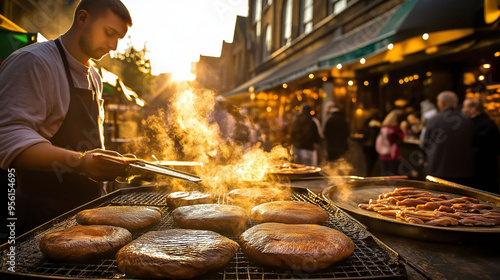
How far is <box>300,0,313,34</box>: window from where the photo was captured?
1529 cm

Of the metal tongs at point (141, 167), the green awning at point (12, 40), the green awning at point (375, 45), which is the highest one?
the green awning at point (375, 45)

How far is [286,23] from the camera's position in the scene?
19203 millimetres

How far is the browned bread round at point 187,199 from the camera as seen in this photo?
2199 mm

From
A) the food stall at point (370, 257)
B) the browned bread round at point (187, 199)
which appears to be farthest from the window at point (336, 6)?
the food stall at point (370, 257)

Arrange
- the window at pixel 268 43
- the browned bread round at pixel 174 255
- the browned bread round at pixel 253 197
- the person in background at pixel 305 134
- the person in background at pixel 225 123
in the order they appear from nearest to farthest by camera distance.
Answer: the browned bread round at pixel 174 255
the browned bread round at pixel 253 197
the person in background at pixel 225 123
the person in background at pixel 305 134
the window at pixel 268 43

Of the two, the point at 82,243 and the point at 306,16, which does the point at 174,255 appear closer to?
the point at 82,243

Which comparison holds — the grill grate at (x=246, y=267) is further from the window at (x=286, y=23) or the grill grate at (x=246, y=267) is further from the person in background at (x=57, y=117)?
the window at (x=286, y=23)

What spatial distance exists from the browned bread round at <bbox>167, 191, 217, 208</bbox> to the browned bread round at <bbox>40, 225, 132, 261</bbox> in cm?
68

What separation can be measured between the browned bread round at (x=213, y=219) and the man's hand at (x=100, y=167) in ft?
1.55

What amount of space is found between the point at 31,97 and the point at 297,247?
6.40 ft

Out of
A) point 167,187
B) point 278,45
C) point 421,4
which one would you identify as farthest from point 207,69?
point 167,187

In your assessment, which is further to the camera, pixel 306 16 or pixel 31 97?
pixel 306 16

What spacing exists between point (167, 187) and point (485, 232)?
2.52m

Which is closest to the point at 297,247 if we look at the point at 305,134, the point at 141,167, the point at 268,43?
the point at 141,167
